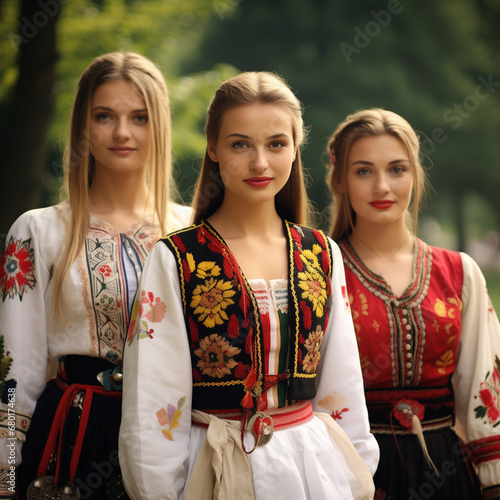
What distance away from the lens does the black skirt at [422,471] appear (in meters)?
2.39

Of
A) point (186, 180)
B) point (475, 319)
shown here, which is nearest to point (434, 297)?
point (475, 319)

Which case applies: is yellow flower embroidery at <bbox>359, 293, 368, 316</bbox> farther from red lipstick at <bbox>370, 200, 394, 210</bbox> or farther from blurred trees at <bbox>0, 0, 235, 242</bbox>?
blurred trees at <bbox>0, 0, 235, 242</bbox>

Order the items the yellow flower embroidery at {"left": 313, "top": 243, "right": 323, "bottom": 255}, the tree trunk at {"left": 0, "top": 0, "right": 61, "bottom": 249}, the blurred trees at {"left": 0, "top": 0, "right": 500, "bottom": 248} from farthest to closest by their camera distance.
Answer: the blurred trees at {"left": 0, "top": 0, "right": 500, "bottom": 248}
the tree trunk at {"left": 0, "top": 0, "right": 61, "bottom": 249}
the yellow flower embroidery at {"left": 313, "top": 243, "right": 323, "bottom": 255}

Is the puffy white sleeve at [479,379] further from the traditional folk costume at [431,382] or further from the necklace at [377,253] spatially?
the necklace at [377,253]

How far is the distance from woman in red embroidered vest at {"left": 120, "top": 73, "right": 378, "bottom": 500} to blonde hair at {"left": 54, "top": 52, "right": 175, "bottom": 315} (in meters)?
0.45

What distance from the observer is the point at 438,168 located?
13211mm

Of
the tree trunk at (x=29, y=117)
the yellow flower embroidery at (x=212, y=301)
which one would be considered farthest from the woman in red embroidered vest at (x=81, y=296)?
the tree trunk at (x=29, y=117)

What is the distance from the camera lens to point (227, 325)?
1.98 m

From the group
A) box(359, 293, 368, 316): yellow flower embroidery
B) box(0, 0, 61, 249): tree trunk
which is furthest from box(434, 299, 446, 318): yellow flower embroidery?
box(0, 0, 61, 249): tree trunk

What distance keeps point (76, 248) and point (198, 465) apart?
0.93 metres

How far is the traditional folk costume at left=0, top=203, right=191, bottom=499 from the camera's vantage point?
229cm

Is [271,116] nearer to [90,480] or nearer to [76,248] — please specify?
[76,248]

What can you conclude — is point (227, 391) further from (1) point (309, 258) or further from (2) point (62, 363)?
(2) point (62, 363)

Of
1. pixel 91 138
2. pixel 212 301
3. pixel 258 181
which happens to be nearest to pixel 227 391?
pixel 212 301
